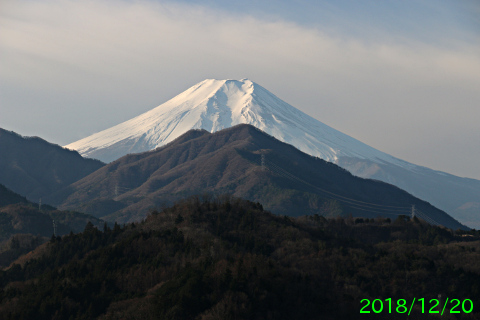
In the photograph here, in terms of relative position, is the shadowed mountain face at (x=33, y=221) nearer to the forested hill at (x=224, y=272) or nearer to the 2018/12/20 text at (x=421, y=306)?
the forested hill at (x=224, y=272)

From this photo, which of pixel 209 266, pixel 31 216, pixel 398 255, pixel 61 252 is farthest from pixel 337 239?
pixel 31 216

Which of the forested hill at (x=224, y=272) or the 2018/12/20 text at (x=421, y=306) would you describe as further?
the 2018/12/20 text at (x=421, y=306)

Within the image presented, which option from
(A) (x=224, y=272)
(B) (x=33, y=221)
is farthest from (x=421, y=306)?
(B) (x=33, y=221)

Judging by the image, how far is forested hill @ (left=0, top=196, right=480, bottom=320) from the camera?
209 ft

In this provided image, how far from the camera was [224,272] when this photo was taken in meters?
67.9

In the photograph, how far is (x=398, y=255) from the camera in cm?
8612

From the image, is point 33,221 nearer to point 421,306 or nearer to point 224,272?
point 224,272

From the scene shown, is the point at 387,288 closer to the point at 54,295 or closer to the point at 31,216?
the point at 54,295

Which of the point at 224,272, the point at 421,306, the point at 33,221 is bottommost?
the point at 33,221

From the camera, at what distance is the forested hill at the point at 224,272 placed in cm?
6381

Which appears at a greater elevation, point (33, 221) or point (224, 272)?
point (224, 272)

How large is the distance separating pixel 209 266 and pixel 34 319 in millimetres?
17846

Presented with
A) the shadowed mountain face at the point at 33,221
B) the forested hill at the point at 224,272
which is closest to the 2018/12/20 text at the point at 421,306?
the forested hill at the point at 224,272

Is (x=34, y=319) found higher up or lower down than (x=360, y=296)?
lower down
